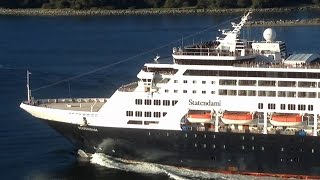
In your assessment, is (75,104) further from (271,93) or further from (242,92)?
(271,93)

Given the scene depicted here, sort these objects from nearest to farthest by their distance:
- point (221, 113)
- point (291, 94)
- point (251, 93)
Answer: point (291, 94) → point (251, 93) → point (221, 113)

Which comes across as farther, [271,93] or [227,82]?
[227,82]

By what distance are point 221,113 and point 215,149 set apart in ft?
3.89

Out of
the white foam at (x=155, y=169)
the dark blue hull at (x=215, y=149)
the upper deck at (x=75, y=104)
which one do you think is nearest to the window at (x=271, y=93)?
the dark blue hull at (x=215, y=149)

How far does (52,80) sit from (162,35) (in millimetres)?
25738

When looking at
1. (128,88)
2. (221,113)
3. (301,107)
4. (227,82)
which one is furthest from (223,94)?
(128,88)

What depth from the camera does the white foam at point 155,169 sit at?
25.2m

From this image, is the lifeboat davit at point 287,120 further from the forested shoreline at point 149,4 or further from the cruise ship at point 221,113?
the forested shoreline at point 149,4

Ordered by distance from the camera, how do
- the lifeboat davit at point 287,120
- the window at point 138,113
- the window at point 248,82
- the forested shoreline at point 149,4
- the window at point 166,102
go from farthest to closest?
the forested shoreline at point 149,4
the window at point 138,113
the window at point 166,102
the window at point 248,82
the lifeboat davit at point 287,120

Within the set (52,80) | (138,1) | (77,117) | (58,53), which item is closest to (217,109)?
(77,117)

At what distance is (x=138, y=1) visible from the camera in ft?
327

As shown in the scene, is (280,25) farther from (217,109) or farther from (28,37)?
(217,109)

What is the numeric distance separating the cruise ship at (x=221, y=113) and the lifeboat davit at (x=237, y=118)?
3cm

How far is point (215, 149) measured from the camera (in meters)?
25.1
